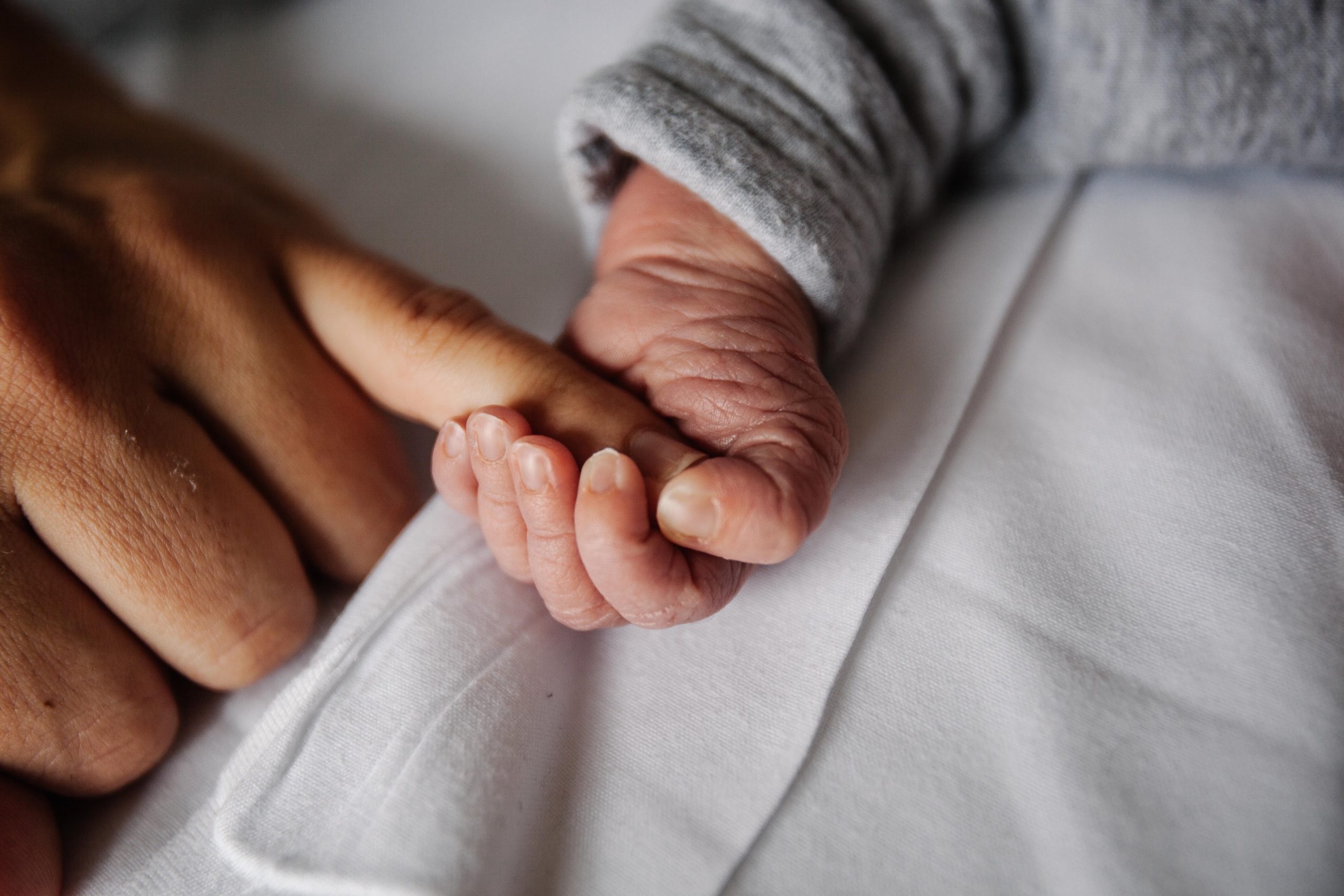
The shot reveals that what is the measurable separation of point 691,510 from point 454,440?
0.54 ft

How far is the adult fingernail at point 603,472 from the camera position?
1.43ft

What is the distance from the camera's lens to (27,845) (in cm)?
47

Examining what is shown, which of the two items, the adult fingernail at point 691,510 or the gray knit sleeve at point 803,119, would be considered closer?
the adult fingernail at point 691,510

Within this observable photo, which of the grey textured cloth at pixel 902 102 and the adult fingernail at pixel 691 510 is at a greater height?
the grey textured cloth at pixel 902 102

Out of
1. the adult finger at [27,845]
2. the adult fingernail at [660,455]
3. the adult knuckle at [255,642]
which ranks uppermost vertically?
the adult fingernail at [660,455]

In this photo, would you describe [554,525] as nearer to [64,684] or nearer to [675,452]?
[675,452]

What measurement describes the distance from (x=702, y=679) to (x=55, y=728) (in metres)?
0.37

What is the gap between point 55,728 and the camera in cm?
47

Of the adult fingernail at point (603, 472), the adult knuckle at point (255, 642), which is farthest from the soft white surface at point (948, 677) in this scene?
the adult fingernail at point (603, 472)

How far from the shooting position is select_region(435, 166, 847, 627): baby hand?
44 centimetres

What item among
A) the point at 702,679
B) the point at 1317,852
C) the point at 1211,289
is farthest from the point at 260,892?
the point at 1211,289

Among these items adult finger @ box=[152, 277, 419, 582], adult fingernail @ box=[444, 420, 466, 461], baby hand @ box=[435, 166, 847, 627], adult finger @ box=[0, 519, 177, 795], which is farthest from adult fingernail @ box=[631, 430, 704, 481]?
adult finger @ box=[0, 519, 177, 795]

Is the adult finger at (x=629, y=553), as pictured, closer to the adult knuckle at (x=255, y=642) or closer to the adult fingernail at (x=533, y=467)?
the adult fingernail at (x=533, y=467)

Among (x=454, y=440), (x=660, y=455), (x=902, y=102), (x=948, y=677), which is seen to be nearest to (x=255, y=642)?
(x=454, y=440)
